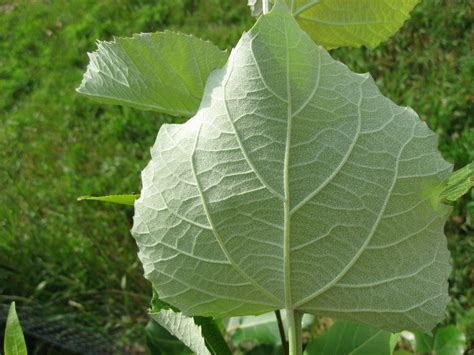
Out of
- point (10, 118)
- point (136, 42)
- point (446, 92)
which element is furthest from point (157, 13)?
point (136, 42)

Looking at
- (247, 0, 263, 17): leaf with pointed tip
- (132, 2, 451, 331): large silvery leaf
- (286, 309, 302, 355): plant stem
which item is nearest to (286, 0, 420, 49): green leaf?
(247, 0, 263, 17): leaf with pointed tip

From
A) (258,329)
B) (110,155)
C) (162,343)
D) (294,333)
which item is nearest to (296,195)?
(294,333)

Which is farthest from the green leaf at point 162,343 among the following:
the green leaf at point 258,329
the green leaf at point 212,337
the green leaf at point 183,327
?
the green leaf at point 183,327

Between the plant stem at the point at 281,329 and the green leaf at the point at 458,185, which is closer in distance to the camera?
the green leaf at the point at 458,185

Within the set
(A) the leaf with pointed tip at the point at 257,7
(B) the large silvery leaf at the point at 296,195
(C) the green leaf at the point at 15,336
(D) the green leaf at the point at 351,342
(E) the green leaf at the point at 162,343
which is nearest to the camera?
(B) the large silvery leaf at the point at 296,195

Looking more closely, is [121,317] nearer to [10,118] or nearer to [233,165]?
[10,118]

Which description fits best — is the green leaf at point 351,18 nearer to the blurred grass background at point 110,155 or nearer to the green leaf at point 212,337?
the green leaf at point 212,337

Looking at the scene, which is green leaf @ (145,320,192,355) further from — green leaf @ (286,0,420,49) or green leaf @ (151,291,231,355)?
green leaf @ (286,0,420,49)
